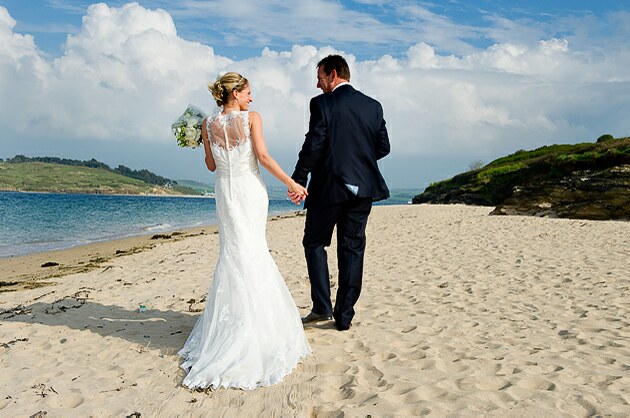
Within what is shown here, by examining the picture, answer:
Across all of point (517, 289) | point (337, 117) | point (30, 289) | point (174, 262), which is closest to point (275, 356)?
point (337, 117)

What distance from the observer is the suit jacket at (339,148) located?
512 centimetres

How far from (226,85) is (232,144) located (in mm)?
536

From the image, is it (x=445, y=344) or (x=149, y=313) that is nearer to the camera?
(x=445, y=344)

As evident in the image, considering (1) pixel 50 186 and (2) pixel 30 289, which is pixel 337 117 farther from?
(1) pixel 50 186

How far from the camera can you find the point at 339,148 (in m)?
5.16

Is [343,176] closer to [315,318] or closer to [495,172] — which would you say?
[315,318]

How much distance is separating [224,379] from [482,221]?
54.6ft

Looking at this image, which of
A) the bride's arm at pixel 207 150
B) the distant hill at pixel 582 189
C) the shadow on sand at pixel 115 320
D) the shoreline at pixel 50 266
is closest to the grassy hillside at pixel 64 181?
the shoreline at pixel 50 266

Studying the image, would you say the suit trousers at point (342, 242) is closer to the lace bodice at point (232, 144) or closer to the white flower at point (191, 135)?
the lace bodice at point (232, 144)

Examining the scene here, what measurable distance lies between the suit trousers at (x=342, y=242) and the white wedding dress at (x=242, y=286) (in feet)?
2.04

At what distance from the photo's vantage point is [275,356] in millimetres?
4461

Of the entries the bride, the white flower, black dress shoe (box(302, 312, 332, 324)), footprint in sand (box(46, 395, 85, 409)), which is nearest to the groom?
black dress shoe (box(302, 312, 332, 324))


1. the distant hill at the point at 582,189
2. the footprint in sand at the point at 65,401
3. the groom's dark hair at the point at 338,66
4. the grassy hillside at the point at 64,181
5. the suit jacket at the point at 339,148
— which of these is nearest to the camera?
the footprint in sand at the point at 65,401

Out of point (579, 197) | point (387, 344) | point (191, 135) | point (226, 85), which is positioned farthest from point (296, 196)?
point (579, 197)
